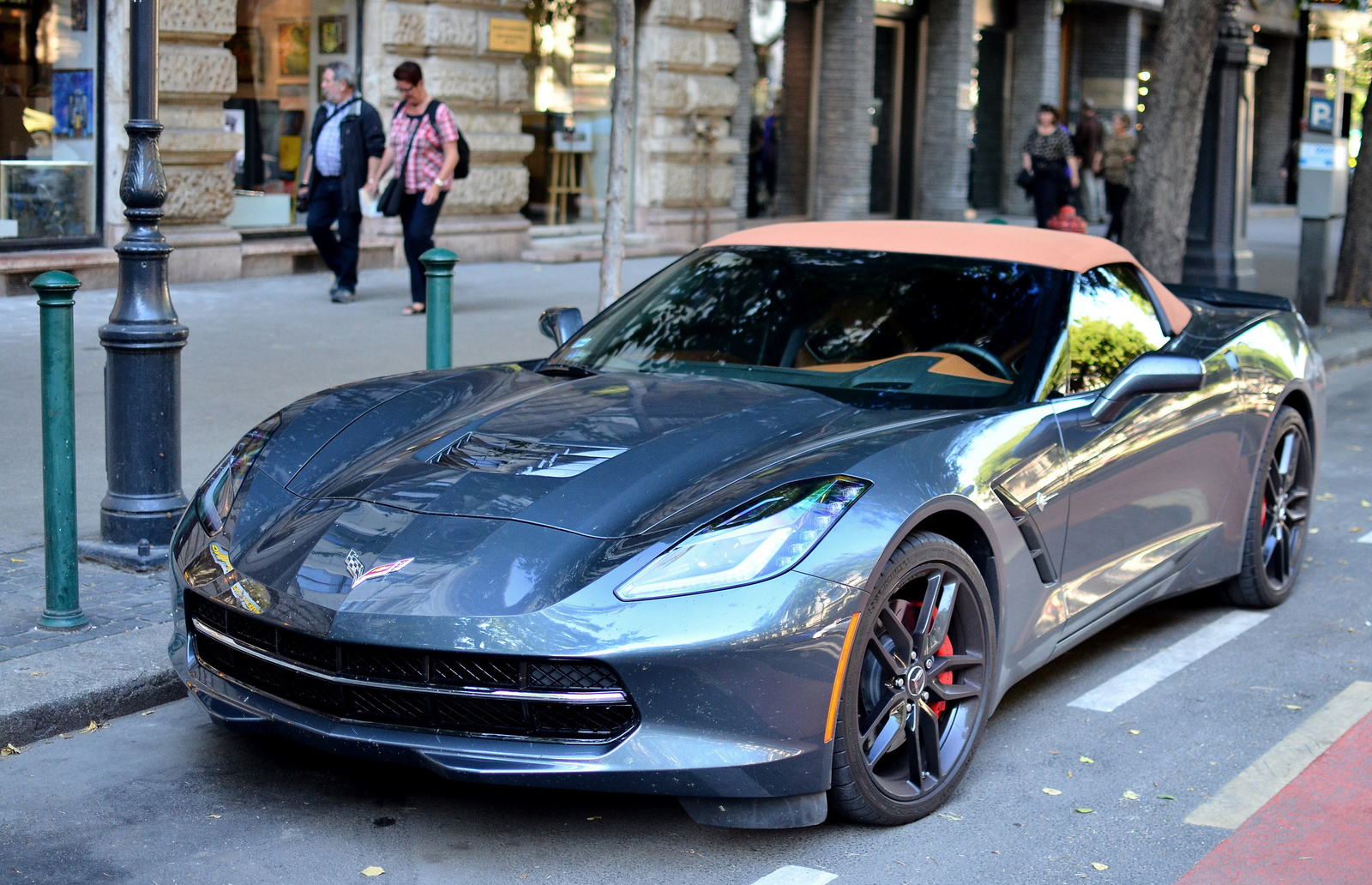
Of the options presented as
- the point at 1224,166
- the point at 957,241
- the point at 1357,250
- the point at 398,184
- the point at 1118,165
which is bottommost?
the point at 1357,250

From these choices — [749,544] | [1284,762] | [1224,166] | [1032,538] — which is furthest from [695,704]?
[1224,166]

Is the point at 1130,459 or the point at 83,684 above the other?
the point at 1130,459

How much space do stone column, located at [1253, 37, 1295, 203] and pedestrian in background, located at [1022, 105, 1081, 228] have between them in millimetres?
17936

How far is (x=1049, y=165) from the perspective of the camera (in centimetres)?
1823

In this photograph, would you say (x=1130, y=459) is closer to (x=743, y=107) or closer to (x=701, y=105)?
(x=701, y=105)

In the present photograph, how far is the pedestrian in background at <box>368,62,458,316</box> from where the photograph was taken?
39.4 ft

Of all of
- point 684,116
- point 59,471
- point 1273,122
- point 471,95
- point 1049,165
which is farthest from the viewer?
point 1273,122

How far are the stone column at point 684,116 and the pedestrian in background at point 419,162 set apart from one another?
5755 millimetres

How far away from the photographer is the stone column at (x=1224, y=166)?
609 inches

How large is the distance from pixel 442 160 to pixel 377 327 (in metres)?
1.60

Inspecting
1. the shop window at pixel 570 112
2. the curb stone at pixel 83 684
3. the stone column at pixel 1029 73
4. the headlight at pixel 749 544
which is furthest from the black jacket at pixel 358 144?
the stone column at pixel 1029 73

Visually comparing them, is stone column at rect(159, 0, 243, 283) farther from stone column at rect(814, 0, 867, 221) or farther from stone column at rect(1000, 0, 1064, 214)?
stone column at rect(1000, 0, 1064, 214)

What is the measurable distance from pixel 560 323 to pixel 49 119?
9080 mm

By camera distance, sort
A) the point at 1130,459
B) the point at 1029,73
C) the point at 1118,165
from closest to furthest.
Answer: the point at 1130,459 < the point at 1118,165 < the point at 1029,73
